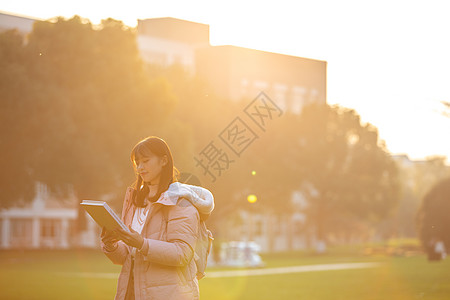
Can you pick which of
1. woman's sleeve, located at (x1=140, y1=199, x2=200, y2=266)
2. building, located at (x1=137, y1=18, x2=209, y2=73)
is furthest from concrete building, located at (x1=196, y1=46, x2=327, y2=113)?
woman's sleeve, located at (x1=140, y1=199, x2=200, y2=266)

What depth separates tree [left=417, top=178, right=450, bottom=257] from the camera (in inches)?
1253

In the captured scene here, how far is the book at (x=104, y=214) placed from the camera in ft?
14.5

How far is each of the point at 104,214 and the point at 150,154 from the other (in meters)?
0.52

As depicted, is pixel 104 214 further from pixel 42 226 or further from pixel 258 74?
pixel 42 226

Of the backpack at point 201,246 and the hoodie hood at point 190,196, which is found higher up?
the hoodie hood at point 190,196

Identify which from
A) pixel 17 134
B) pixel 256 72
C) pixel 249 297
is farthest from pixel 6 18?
pixel 249 297

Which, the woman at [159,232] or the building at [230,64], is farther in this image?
the building at [230,64]

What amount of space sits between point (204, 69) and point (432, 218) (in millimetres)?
21997

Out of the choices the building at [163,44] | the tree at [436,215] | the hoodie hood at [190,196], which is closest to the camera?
the hoodie hood at [190,196]

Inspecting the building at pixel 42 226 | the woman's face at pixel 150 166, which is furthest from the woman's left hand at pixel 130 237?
the building at pixel 42 226

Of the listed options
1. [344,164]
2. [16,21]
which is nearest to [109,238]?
[16,21]

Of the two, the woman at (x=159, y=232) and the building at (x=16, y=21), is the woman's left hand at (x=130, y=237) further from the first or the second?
the building at (x=16, y=21)

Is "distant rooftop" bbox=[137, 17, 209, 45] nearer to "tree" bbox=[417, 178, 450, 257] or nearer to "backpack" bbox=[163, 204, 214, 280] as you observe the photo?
"tree" bbox=[417, 178, 450, 257]

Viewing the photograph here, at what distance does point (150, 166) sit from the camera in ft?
15.9
